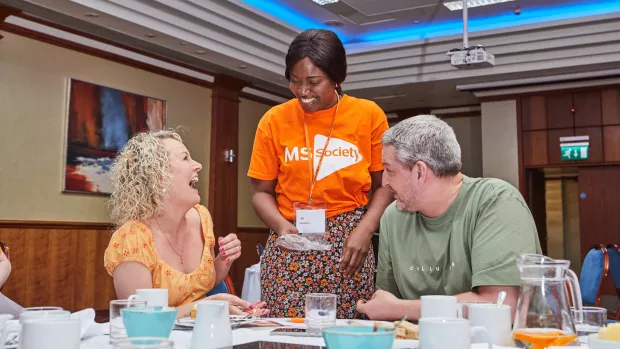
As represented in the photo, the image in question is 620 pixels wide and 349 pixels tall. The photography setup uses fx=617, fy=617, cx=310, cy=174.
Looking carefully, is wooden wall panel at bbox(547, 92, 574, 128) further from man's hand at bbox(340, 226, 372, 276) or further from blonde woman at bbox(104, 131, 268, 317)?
blonde woman at bbox(104, 131, 268, 317)

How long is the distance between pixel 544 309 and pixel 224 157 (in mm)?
7233

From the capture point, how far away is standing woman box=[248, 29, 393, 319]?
2.24m

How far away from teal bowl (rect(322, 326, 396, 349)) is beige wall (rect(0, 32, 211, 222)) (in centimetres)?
550

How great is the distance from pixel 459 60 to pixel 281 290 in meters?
4.78

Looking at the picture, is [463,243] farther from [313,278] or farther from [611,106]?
[611,106]

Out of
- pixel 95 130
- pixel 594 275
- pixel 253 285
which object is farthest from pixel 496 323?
pixel 95 130

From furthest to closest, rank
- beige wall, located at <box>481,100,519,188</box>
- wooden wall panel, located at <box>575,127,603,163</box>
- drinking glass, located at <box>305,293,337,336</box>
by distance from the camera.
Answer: beige wall, located at <box>481,100,519,188</box> < wooden wall panel, located at <box>575,127,603,163</box> < drinking glass, located at <box>305,293,337,336</box>

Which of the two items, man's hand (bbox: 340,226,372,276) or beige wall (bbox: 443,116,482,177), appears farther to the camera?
beige wall (bbox: 443,116,482,177)

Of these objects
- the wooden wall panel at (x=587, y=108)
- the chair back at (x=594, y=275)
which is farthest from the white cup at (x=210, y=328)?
the wooden wall panel at (x=587, y=108)

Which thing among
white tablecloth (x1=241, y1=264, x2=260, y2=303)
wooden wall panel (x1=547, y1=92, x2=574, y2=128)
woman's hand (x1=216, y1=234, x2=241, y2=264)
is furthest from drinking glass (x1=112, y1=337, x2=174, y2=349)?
wooden wall panel (x1=547, y1=92, x2=574, y2=128)

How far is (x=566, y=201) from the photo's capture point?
985 centimetres

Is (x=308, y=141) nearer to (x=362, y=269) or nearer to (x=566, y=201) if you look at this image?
(x=362, y=269)

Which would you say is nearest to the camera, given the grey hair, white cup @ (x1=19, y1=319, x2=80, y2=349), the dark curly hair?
white cup @ (x1=19, y1=319, x2=80, y2=349)

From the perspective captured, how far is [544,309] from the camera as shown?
111 cm
